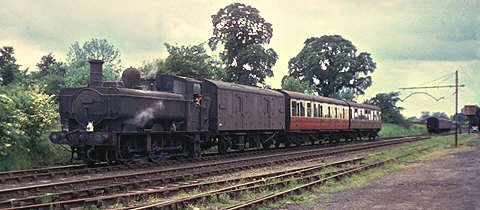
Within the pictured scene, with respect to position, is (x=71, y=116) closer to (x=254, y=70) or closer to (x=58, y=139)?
(x=58, y=139)

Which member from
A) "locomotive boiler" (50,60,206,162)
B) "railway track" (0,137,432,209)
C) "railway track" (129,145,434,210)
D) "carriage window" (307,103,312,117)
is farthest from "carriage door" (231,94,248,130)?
"carriage window" (307,103,312,117)

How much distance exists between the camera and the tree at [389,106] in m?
60.6

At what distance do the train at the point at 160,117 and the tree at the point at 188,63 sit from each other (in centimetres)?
1213

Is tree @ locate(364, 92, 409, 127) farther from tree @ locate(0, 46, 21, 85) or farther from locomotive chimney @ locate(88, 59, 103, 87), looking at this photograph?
locomotive chimney @ locate(88, 59, 103, 87)

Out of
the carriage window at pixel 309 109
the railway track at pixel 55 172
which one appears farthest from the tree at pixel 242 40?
the railway track at pixel 55 172

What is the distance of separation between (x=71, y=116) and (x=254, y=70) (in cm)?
2908

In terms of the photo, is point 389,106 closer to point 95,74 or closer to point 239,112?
point 239,112

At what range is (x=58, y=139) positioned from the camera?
1307cm

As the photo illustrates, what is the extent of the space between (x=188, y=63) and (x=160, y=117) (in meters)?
19.1

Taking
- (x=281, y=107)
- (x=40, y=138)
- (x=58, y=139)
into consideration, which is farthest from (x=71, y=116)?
(x=281, y=107)

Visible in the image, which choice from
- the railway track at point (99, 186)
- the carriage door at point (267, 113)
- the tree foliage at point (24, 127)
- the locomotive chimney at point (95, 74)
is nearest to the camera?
the railway track at point (99, 186)

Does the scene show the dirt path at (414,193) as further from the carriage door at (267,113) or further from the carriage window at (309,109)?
the carriage window at (309,109)

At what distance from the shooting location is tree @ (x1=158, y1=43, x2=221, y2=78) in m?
32.8

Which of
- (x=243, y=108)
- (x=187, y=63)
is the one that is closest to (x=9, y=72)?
(x=187, y=63)
